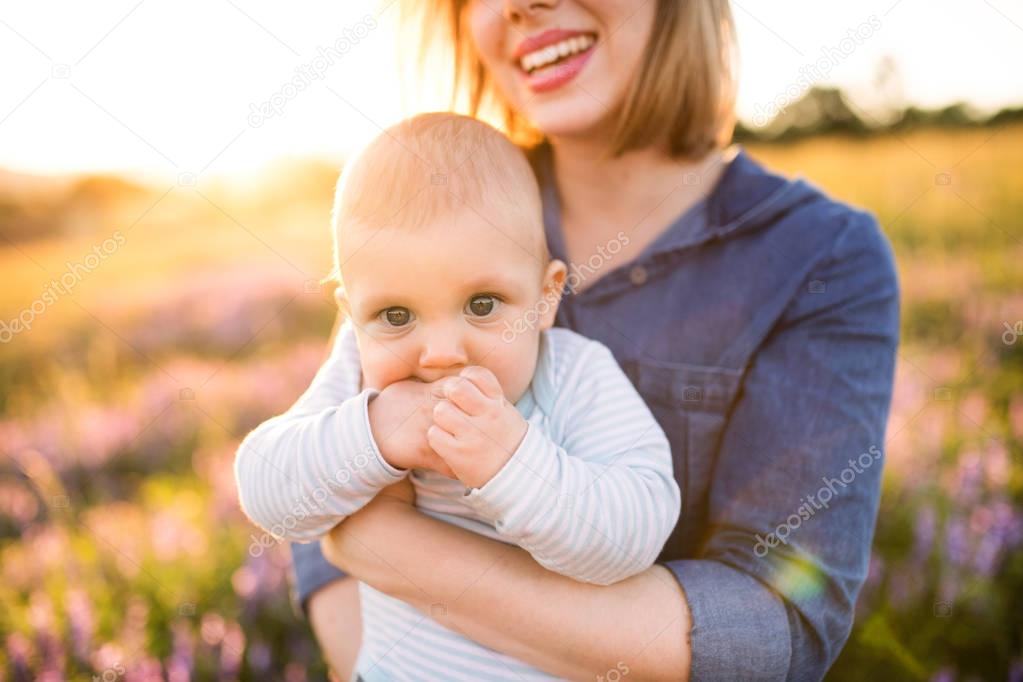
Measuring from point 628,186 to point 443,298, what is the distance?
3.09 ft

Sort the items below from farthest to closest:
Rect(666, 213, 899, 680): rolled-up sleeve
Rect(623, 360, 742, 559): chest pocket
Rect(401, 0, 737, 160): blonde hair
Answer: Rect(401, 0, 737, 160): blonde hair, Rect(623, 360, 742, 559): chest pocket, Rect(666, 213, 899, 680): rolled-up sleeve

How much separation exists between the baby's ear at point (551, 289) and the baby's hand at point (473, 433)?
0.33 meters

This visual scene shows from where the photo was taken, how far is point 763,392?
167cm

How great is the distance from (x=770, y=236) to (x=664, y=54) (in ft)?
2.02

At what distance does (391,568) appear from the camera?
1523 millimetres

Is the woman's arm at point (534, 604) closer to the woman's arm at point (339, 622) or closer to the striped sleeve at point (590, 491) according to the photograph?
the striped sleeve at point (590, 491)

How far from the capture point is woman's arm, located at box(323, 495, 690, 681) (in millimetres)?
1450

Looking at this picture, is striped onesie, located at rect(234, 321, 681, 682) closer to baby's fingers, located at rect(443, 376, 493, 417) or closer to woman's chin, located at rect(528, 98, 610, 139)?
baby's fingers, located at rect(443, 376, 493, 417)

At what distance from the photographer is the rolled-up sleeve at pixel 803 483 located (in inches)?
59.2

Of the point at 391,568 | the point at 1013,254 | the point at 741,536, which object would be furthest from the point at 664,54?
the point at 1013,254

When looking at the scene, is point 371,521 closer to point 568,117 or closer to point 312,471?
point 312,471

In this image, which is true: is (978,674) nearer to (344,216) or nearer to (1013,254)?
(344,216)

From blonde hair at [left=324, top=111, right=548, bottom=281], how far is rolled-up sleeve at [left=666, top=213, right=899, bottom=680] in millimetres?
626

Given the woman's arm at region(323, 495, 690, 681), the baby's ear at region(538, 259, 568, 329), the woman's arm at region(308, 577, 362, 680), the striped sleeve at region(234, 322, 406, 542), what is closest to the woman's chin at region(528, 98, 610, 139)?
the baby's ear at region(538, 259, 568, 329)
